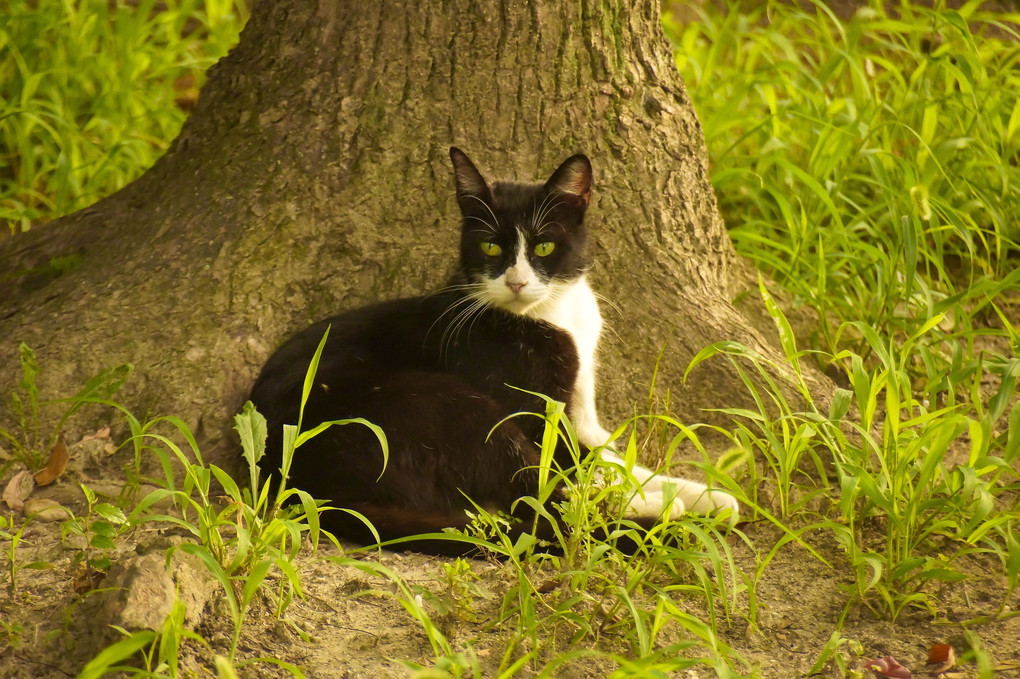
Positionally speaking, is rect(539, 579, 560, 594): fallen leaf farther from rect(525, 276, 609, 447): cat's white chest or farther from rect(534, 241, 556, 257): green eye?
rect(534, 241, 556, 257): green eye

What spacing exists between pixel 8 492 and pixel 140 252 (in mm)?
820

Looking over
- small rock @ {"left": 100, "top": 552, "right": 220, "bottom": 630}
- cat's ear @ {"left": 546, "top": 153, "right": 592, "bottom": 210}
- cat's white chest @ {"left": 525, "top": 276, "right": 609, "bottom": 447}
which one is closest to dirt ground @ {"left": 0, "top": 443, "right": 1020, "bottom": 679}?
small rock @ {"left": 100, "top": 552, "right": 220, "bottom": 630}

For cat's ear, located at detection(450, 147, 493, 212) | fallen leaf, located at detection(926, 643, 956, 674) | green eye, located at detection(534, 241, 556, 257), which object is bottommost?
fallen leaf, located at detection(926, 643, 956, 674)

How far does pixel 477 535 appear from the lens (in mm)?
2164

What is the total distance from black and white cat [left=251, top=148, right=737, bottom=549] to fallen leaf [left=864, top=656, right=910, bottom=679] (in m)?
0.54

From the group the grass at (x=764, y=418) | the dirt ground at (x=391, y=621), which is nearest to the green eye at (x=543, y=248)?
Result: the grass at (x=764, y=418)

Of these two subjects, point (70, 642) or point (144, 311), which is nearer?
point (70, 642)

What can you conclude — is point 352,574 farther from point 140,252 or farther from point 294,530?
point 140,252

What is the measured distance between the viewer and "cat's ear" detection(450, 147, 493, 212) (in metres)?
2.49

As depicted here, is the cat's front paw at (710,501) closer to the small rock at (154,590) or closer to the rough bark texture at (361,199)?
the rough bark texture at (361,199)

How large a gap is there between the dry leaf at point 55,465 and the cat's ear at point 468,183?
4.23ft

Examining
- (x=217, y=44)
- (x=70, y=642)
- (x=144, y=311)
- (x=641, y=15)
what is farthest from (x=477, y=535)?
(x=217, y=44)

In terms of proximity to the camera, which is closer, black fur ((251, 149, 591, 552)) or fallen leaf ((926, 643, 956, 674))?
fallen leaf ((926, 643, 956, 674))

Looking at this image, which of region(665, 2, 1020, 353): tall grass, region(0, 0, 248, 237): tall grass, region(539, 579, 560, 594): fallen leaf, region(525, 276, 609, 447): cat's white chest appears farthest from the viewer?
region(0, 0, 248, 237): tall grass
